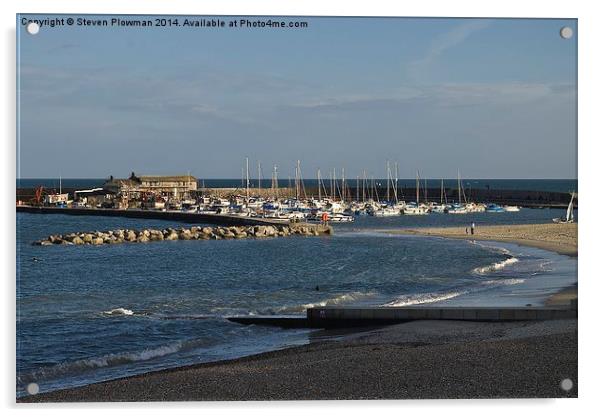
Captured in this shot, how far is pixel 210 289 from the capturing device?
18.4 meters

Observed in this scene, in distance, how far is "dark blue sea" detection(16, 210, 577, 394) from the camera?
1167cm

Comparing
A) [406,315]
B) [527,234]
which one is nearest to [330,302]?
[406,315]

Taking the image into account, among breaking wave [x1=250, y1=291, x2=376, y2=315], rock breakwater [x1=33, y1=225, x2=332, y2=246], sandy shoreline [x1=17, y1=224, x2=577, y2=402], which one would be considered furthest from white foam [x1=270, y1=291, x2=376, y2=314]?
rock breakwater [x1=33, y1=225, x2=332, y2=246]

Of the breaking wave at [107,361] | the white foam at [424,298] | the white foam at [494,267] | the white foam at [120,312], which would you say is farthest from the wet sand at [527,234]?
the breaking wave at [107,361]

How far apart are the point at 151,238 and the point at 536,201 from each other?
39850 mm

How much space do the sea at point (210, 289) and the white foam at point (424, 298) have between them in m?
0.04

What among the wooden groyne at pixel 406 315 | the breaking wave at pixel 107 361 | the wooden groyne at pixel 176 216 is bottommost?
the breaking wave at pixel 107 361

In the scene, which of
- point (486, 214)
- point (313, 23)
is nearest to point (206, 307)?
point (313, 23)

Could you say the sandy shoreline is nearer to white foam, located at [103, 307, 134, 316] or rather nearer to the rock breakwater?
white foam, located at [103, 307, 134, 316]

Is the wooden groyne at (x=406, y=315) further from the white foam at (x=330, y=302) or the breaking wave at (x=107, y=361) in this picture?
the white foam at (x=330, y=302)

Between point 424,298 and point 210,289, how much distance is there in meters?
4.86

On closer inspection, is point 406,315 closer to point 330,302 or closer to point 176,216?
point 330,302

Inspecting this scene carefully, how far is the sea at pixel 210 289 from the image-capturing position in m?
11.6

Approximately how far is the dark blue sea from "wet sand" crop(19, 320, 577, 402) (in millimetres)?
1154
